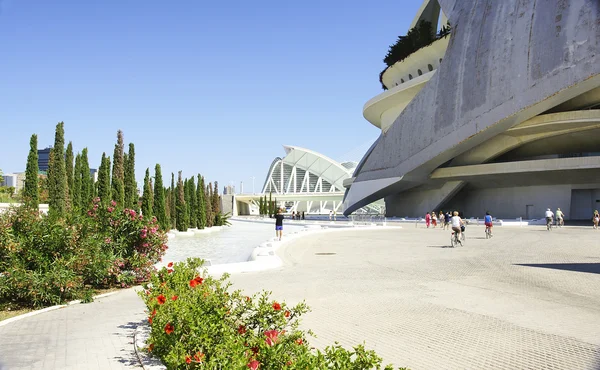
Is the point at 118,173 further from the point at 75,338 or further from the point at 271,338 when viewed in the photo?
the point at 271,338

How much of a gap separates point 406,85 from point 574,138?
39.7 feet

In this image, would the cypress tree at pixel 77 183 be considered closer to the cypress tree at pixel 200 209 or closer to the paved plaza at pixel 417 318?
the cypress tree at pixel 200 209

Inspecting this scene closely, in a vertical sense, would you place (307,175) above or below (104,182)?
above

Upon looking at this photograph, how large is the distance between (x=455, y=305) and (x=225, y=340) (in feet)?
13.8

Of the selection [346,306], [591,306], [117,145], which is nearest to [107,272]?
[346,306]

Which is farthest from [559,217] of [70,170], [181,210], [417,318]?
[70,170]

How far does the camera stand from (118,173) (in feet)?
90.0

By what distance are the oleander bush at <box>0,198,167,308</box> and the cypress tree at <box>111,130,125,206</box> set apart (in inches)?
689

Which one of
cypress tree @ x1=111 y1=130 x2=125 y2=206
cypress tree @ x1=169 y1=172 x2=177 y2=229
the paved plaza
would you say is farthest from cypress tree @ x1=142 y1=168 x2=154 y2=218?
the paved plaza

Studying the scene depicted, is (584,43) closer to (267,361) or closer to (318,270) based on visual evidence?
(318,270)

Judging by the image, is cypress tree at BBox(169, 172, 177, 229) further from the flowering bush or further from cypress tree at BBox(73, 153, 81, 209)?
the flowering bush

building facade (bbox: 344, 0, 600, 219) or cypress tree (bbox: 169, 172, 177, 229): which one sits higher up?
Result: building facade (bbox: 344, 0, 600, 219)

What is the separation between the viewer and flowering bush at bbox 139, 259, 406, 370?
306 cm

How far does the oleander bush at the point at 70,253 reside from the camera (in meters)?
7.31
